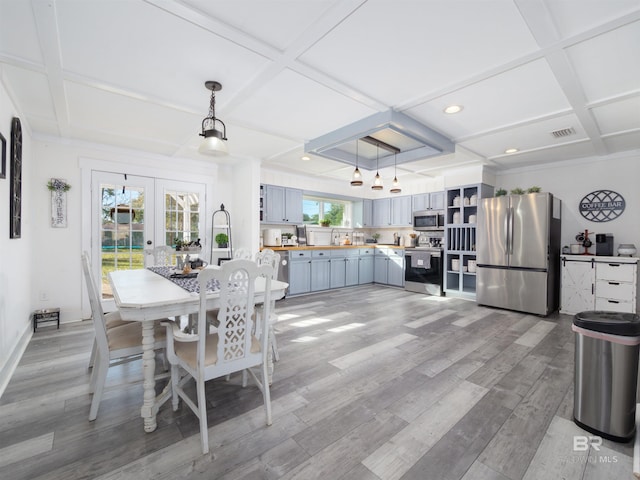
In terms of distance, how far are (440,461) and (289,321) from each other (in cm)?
258

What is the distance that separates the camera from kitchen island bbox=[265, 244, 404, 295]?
536cm

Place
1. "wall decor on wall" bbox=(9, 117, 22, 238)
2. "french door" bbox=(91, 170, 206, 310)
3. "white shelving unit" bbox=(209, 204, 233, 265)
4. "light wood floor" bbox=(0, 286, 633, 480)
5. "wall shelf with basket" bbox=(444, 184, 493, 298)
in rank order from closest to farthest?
"light wood floor" bbox=(0, 286, 633, 480), "wall decor on wall" bbox=(9, 117, 22, 238), "french door" bbox=(91, 170, 206, 310), "white shelving unit" bbox=(209, 204, 233, 265), "wall shelf with basket" bbox=(444, 184, 493, 298)

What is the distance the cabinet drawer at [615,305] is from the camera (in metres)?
3.87

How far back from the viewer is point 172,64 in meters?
2.14

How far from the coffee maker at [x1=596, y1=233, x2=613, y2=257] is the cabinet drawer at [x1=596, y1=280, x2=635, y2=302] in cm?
47

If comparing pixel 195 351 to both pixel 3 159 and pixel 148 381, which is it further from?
pixel 3 159

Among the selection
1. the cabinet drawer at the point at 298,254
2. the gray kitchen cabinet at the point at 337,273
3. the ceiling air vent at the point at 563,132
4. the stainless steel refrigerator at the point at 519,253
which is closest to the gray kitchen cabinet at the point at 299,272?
the cabinet drawer at the point at 298,254

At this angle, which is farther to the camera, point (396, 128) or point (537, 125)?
point (537, 125)

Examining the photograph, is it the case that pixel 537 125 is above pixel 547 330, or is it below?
above

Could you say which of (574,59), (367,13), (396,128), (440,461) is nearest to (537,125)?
(574,59)

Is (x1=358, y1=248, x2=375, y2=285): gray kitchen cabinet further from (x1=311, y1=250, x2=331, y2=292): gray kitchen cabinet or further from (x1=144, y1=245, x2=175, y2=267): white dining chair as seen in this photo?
(x1=144, y1=245, x2=175, y2=267): white dining chair

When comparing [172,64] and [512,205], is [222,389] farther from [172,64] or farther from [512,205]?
[512,205]

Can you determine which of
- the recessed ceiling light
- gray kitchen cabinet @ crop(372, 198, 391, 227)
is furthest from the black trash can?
gray kitchen cabinet @ crop(372, 198, 391, 227)
